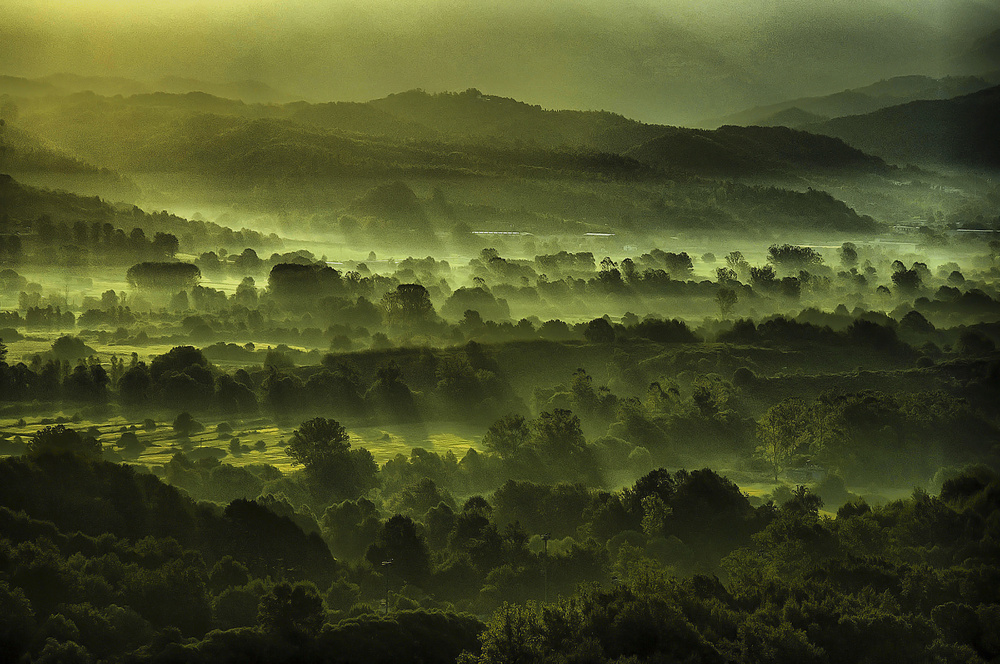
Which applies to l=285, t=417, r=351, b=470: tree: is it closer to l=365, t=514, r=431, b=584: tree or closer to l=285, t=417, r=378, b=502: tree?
l=285, t=417, r=378, b=502: tree

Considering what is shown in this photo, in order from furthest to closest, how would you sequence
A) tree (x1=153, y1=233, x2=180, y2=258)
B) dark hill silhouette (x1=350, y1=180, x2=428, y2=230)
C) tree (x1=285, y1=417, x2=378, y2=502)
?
dark hill silhouette (x1=350, y1=180, x2=428, y2=230) < tree (x1=153, y1=233, x2=180, y2=258) < tree (x1=285, y1=417, x2=378, y2=502)

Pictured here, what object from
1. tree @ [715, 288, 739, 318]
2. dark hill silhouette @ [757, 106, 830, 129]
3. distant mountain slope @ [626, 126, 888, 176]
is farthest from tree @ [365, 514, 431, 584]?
dark hill silhouette @ [757, 106, 830, 129]

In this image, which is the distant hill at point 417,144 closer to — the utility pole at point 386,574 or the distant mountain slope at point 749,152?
the distant mountain slope at point 749,152

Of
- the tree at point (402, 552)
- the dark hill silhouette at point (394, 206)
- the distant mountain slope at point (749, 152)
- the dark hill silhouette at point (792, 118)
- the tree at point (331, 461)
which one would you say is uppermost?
the dark hill silhouette at point (792, 118)

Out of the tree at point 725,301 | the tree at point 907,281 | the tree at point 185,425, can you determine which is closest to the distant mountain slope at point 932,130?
the tree at point 907,281

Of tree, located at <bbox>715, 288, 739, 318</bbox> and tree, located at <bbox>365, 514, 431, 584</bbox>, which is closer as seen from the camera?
tree, located at <bbox>365, 514, 431, 584</bbox>

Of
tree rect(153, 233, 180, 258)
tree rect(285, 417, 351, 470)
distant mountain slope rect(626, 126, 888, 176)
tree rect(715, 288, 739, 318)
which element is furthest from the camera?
distant mountain slope rect(626, 126, 888, 176)
